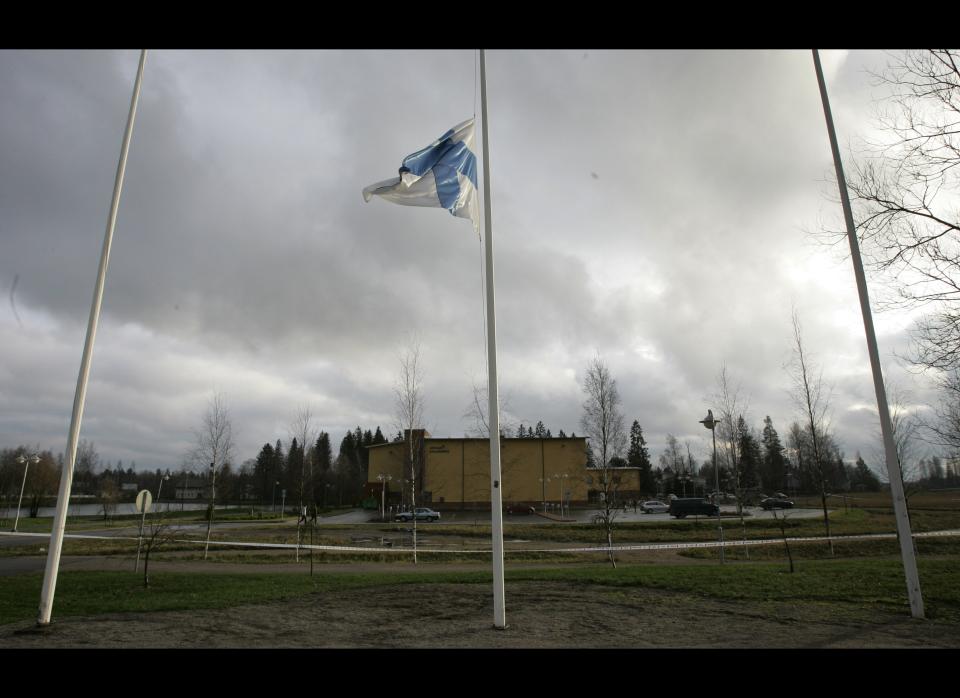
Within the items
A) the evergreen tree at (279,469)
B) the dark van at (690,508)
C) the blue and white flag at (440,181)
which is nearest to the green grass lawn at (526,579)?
the blue and white flag at (440,181)

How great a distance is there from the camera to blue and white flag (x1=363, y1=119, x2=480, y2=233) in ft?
31.4

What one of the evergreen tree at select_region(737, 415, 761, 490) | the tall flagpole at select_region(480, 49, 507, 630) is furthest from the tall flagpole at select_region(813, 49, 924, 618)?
the evergreen tree at select_region(737, 415, 761, 490)

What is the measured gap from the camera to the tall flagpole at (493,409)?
8.17 m

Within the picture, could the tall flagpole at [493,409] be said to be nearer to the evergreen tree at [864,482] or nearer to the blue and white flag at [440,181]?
the blue and white flag at [440,181]

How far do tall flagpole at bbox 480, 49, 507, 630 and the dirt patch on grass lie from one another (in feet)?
1.94

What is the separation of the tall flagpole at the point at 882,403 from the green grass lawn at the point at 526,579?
2.70 feet

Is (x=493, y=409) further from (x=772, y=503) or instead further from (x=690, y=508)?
(x=690, y=508)

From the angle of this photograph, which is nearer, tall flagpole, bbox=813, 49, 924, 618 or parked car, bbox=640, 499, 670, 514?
tall flagpole, bbox=813, 49, 924, 618

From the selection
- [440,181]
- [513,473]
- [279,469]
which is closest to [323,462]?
[279,469]

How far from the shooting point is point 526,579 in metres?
13.7

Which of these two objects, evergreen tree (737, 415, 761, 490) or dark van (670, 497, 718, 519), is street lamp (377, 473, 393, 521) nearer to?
dark van (670, 497, 718, 519)

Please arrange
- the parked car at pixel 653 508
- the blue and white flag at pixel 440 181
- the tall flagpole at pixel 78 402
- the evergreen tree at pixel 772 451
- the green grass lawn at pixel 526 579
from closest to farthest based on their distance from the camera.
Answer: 1. the tall flagpole at pixel 78 402
2. the blue and white flag at pixel 440 181
3. the green grass lawn at pixel 526 579
4. the parked car at pixel 653 508
5. the evergreen tree at pixel 772 451
